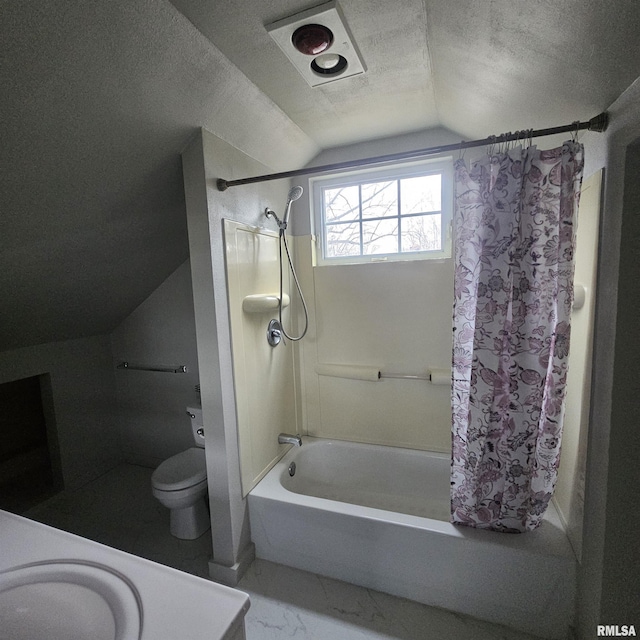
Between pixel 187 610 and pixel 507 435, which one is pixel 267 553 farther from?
pixel 507 435

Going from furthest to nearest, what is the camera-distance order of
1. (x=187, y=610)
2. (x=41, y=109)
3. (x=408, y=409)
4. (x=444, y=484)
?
(x=408, y=409), (x=444, y=484), (x=41, y=109), (x=187, y=610)

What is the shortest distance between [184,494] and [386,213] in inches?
84.7

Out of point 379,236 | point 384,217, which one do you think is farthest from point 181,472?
point 384,217

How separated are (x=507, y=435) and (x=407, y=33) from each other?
5.28 ft

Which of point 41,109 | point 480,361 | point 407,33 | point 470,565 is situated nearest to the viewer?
point 41,109

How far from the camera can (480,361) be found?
1.39 metres

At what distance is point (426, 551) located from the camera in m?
1.55

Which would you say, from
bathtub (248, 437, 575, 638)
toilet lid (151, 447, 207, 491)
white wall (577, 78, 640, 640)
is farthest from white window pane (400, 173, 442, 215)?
toilet lid (151, 447, 207, 491)

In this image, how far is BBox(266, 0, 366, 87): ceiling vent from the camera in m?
1.11

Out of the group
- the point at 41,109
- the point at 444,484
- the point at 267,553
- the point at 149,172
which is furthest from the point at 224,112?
the point at 444,484

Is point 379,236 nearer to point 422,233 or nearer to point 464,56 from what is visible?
point 422,233

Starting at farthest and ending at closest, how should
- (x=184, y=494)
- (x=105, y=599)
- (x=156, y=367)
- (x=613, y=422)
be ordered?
(x=156, y=367) → (x=184, y=494) → (x=613, y=422) → (x=105, y=599)

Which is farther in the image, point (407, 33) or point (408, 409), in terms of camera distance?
point (408, 409)

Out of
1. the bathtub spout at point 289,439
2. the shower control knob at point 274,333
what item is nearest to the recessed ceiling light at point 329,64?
the shower control knob at point 274,333
